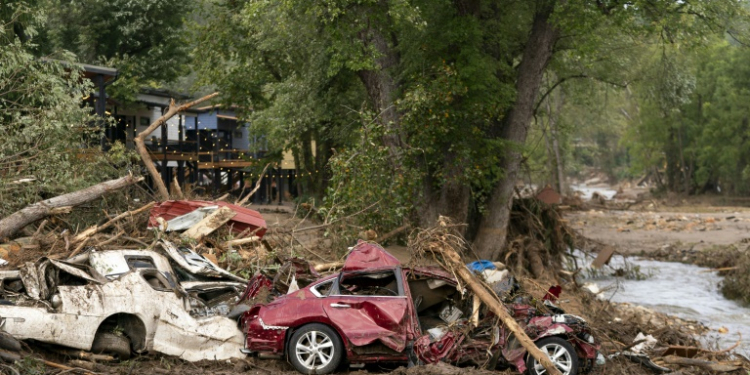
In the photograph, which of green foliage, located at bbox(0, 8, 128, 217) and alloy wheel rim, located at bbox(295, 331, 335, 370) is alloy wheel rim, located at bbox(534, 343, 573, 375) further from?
green foliage, located at bbox(0, 8, 128, 217)

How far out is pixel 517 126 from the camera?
21.4 m

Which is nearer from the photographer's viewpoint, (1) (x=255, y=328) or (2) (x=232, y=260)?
(1) (x=255, y=328)

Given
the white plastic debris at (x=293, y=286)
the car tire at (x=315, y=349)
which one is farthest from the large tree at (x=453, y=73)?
the car tire at (x=315, y=349)

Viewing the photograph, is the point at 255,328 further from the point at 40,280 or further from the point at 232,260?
the point at 232,260

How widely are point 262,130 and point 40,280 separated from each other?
19061 millimetres

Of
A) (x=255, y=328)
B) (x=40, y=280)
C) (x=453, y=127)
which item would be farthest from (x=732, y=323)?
(x=40, y=280)

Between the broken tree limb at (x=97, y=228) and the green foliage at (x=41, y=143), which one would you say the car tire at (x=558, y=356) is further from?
the green foliage at (x=41, y=143)

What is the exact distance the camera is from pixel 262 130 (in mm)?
29016

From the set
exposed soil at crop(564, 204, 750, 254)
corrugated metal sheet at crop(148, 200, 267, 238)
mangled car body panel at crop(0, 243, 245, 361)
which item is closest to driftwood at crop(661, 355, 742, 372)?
mangled car body panel at crop(0, 243, 245, 361)

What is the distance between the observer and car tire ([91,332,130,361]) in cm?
1032

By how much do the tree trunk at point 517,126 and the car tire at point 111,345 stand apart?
39.9ft

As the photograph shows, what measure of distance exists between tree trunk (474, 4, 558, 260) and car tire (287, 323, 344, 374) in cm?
1150

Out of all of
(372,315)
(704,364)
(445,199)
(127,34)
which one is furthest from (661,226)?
(372,315)

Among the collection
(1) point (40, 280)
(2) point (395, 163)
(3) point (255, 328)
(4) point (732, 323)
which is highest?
(2) point (395, 163)
